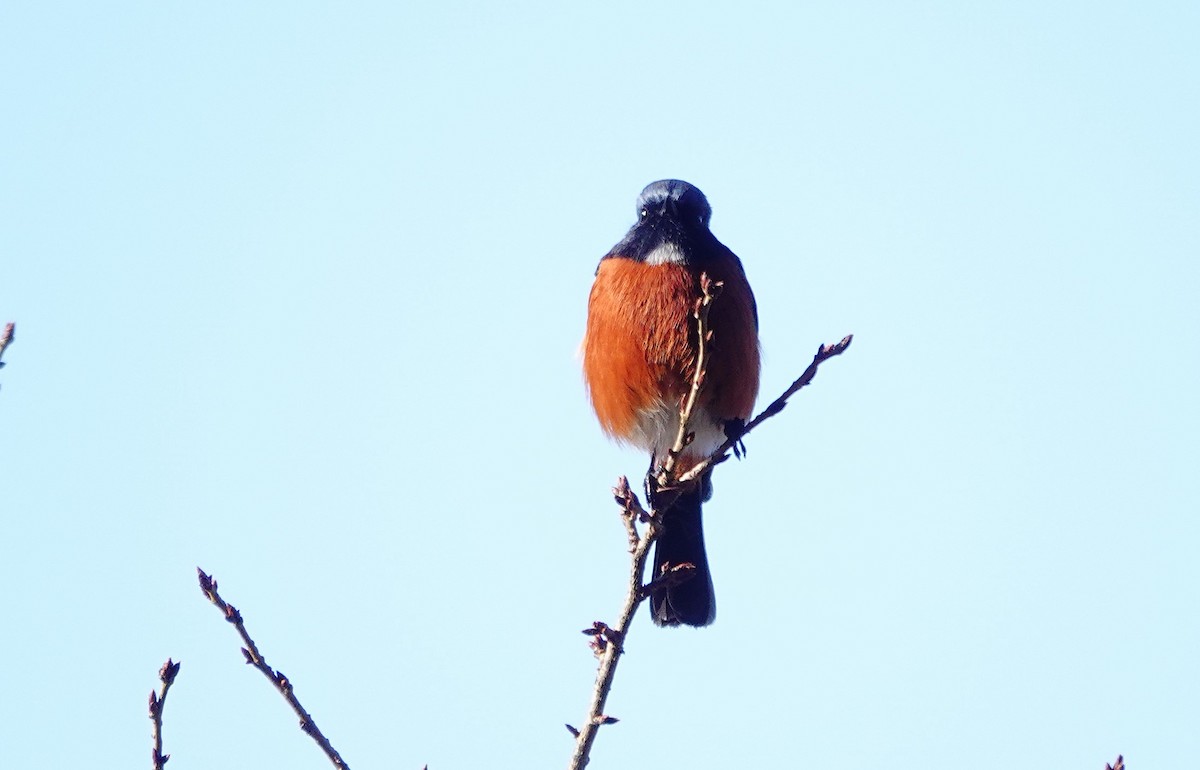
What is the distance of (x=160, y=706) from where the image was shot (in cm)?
288

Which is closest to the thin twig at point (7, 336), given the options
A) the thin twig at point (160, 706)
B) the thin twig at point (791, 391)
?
the thin twig at point (160, 706)

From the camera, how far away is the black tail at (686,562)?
5.53m

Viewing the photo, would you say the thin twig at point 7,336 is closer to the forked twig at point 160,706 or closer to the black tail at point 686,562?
the forked twig at point 160,706

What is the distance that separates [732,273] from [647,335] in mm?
593

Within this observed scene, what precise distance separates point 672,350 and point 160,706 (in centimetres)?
280

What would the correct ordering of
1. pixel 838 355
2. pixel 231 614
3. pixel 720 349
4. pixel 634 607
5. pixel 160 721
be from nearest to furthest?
pixel 160 721, pixel 231 614, pixel 634 607, pixel 838 355, pixel 720 349

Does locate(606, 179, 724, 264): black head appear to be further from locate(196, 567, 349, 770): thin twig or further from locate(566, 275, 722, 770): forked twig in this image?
locate(196, 567, 349, 770): thin twig

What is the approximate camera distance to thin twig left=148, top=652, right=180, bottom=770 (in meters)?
2.76

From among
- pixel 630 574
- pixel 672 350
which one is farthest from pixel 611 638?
pixel 672 350

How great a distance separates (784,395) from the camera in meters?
3.81

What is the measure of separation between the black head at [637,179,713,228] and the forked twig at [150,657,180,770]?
3341mm

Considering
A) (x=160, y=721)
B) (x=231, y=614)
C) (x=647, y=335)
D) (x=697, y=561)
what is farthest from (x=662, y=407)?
(x=160, y=721)

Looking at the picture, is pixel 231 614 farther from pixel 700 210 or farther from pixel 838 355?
pixel 700 210

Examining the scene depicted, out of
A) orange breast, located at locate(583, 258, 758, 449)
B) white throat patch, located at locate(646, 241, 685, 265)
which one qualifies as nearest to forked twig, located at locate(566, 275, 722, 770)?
orange breast, located at locate(583, 258, 758, 449)
